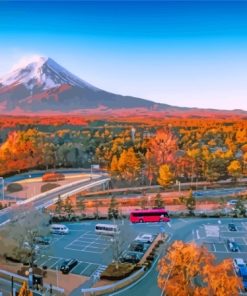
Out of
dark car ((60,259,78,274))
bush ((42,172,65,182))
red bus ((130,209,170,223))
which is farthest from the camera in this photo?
bush ((42,172,65,182))

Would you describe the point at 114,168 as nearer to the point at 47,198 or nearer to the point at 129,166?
the point at 129,166

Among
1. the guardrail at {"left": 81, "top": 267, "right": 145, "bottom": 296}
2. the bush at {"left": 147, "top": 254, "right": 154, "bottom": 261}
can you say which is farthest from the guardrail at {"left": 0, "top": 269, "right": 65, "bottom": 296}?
the bush at {"left": 147, "top": 254, "right": 154, "bottom": 261}

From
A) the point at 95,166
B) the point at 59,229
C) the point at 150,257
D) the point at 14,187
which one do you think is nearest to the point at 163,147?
the point at 95,166

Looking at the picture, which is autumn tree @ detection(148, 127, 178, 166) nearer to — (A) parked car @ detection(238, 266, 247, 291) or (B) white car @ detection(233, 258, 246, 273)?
(B) white car @ detection(233, 258, 246, 273)

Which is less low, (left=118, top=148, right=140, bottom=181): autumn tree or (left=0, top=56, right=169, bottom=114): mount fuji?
(left=0, top=56, right=169, bottom=114): mount fuji

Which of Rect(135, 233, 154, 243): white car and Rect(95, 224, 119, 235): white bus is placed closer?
Rect(135, 233, 154, 243): white car

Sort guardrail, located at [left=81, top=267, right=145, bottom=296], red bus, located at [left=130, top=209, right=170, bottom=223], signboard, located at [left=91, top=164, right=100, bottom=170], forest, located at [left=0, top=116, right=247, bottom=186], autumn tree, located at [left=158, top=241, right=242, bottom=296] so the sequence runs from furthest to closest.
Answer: signboard, located at [left=91, top=164, right=100, bottom=170], forest, located at [left=0, top=116, right=247, bottom=186], red bus, located at [left=130, top=209, right=170, bottom=223], guardrail, located at [left=81, top=267, right=145, bottom=296], autumn tree, located at [left=158, top=241, right=242, bottom=296]

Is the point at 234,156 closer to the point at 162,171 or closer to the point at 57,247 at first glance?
the point at 162,171

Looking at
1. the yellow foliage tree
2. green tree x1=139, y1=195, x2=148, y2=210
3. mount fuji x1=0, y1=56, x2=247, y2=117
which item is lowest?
green tree x1=139, y1=195, x2=148, y2=210

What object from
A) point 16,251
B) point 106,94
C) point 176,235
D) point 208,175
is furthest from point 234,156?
point 16,251
